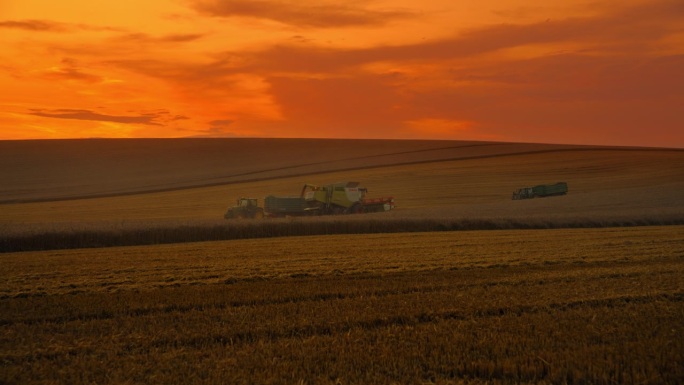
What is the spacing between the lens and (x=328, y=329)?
9.53 m

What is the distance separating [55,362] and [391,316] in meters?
4.51

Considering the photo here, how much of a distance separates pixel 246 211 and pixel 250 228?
12816mm

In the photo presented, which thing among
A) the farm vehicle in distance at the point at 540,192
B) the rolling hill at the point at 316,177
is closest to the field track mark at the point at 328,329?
the rolling hill at the point at 316,177

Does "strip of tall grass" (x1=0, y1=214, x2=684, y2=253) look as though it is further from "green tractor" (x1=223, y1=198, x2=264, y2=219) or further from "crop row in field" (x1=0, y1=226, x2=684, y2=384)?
"green tractor" (x1=223, y1=198, x2=264, y2=219)

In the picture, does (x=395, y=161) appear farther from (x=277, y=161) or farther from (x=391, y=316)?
(x=391, y=316)

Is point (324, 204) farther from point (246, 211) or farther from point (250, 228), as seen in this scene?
point (250, 228)

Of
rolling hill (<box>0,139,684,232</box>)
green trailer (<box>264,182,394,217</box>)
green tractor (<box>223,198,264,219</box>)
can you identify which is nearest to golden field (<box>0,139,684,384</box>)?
rolling hill (<box>0,139,684,232</box>)

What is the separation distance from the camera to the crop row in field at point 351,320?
7.63 m

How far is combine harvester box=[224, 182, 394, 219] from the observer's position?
43438 mm

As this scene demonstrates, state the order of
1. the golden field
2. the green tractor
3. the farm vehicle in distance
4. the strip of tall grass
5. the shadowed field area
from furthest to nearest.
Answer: the farm vehicle in distance
the green tractor
the shadowed field area
the strip of tall grass
the golden field

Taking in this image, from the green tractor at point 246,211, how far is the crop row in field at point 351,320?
24.6 meters

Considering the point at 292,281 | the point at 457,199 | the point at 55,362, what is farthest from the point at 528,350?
the point at 457,199

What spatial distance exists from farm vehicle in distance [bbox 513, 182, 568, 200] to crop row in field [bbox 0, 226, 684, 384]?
33827 millimetres

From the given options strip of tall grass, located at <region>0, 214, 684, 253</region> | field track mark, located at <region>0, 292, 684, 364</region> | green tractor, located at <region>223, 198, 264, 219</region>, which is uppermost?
green tractor, located at <region>223, 198, 264, 219</region>
